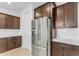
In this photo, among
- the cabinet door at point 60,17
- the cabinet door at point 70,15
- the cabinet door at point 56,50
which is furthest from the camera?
the cabinet door at point 60,17

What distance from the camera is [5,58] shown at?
55.6 inches

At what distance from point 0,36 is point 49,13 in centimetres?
90

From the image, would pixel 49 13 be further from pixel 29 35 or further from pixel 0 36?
pixel 0 36

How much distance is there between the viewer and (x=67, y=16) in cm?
212

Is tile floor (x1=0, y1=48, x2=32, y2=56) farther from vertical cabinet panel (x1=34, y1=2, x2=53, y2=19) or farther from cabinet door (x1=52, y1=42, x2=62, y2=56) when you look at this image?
vertical cabinet panel (x1=34, y1=2, x2=53, y2=19)

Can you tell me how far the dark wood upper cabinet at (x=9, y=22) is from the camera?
5.16 feet

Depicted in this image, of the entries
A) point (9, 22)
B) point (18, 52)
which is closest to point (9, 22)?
point (9, 22)

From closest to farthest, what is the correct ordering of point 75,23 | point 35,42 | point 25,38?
point 25,38
point 35,42
point 75,23

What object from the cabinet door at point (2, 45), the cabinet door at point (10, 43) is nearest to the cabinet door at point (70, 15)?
the cabinet door at point (10, 43)

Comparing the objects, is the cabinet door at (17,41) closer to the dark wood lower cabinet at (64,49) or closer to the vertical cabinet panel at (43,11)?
the vertical cabinet panel at (43,11)

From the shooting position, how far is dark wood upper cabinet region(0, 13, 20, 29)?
157 cm

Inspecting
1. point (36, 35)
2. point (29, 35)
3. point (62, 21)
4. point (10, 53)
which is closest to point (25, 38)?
point (29, 35)

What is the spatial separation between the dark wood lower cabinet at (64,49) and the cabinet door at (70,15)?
462 mm

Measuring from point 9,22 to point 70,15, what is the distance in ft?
3.88
